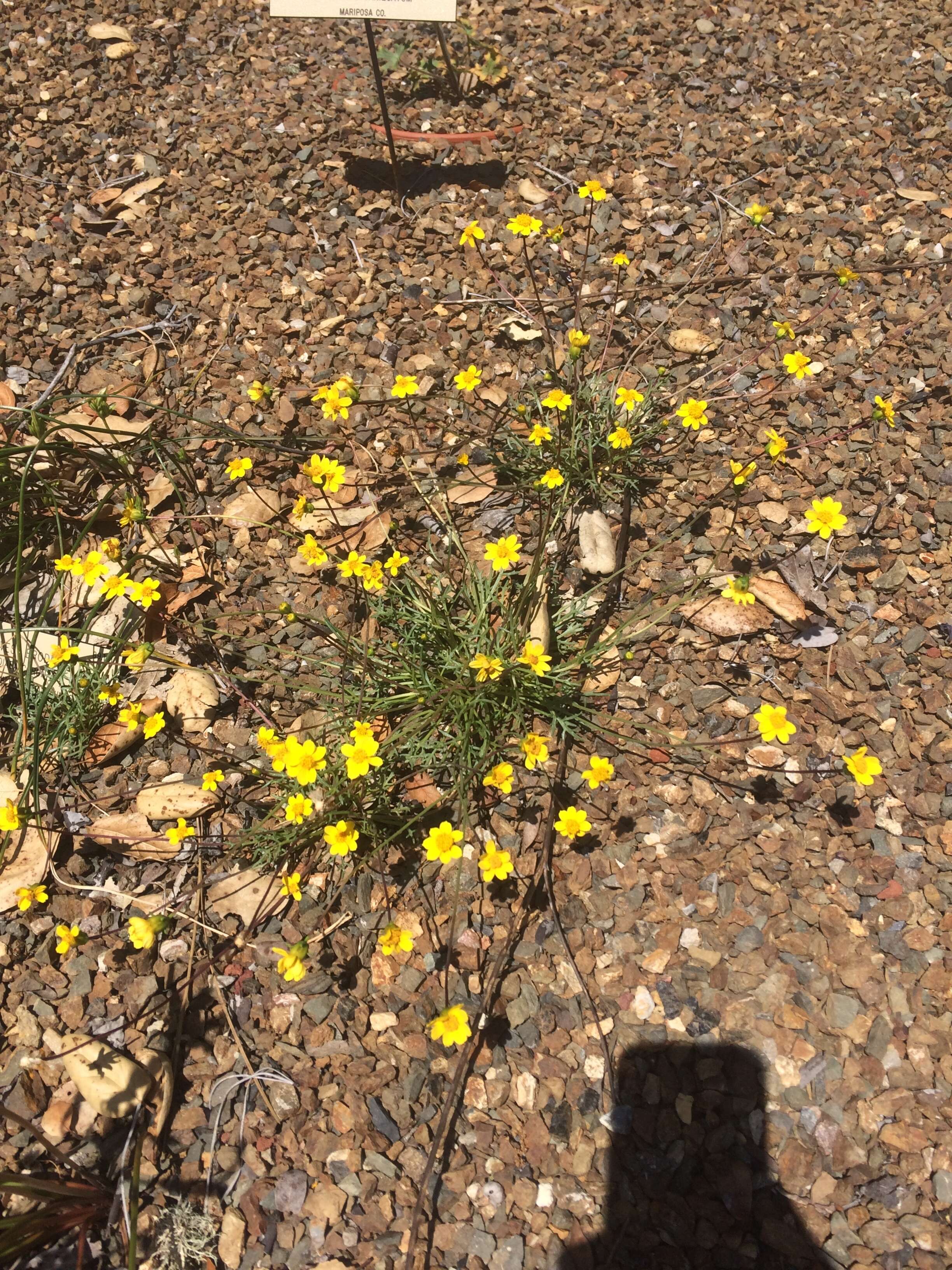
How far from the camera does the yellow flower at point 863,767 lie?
2.38 metres

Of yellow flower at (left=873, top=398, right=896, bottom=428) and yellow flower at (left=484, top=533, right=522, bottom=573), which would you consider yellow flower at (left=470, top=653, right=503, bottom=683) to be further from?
yellow flower at (left=873, top=398, right=896, bottom=428)

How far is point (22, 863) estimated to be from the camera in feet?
9.09

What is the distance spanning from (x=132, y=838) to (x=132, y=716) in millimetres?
417

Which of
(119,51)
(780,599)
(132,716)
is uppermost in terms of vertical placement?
(119,51)

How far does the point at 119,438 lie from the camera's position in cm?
363

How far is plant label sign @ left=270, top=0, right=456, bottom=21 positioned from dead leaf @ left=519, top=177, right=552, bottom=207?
2.86 ft

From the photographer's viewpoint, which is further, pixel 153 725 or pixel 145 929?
pixel 153 725

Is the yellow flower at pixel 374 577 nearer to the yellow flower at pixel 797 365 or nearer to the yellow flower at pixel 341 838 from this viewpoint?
the yellow flower at pixel 341 838

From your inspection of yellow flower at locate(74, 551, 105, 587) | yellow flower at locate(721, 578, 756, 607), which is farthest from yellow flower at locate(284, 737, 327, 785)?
yellow flower at locate(721, 578, 756, 607)

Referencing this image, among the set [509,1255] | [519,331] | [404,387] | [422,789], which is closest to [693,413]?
[404,387]

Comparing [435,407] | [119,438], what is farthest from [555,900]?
[119,438]

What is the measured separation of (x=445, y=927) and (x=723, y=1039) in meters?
0.85

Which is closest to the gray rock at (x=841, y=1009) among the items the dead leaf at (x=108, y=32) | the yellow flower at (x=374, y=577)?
the yellow flower at (x=374, y=577)

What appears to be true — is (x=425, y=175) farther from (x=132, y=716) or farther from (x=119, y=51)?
(x=132, y=716)
